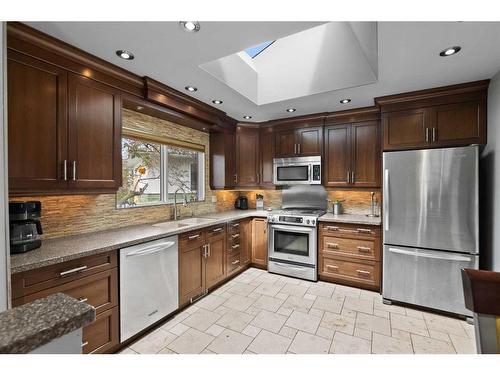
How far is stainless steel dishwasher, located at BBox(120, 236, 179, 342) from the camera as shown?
1994mm

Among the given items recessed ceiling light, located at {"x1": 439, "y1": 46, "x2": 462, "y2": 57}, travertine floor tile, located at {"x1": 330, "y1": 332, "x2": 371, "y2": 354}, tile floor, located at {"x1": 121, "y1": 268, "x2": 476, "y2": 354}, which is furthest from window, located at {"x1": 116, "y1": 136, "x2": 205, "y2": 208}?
recessed ceiling light, located at {"x1": 439, "y1": 46, "x2": 462, "y2": 57}

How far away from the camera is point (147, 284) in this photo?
7.14 feet

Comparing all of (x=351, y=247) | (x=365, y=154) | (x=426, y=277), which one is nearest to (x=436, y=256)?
(x=426, y=277)

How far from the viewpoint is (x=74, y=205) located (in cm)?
219

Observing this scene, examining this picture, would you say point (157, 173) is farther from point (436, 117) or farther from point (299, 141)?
point (436, 117)

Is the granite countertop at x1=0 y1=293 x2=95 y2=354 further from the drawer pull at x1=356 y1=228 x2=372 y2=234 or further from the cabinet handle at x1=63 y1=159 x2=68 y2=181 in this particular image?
the drawer pull at x1=356 y1=228 x2=372 y2=234

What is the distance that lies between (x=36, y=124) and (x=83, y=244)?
0.95 meters

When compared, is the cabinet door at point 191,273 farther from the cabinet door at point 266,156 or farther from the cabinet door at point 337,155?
the cabinet door at point 337,155

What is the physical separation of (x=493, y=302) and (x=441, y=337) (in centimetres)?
182

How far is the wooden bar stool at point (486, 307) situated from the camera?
0.87 m

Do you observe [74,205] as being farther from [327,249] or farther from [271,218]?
[327,249]

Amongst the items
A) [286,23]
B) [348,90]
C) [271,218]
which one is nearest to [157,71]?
[286,23]

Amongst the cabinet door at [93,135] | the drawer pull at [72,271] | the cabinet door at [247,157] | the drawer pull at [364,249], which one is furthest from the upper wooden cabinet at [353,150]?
the drawer pull at [72,271]

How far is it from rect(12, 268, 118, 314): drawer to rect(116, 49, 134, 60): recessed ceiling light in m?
1.77
